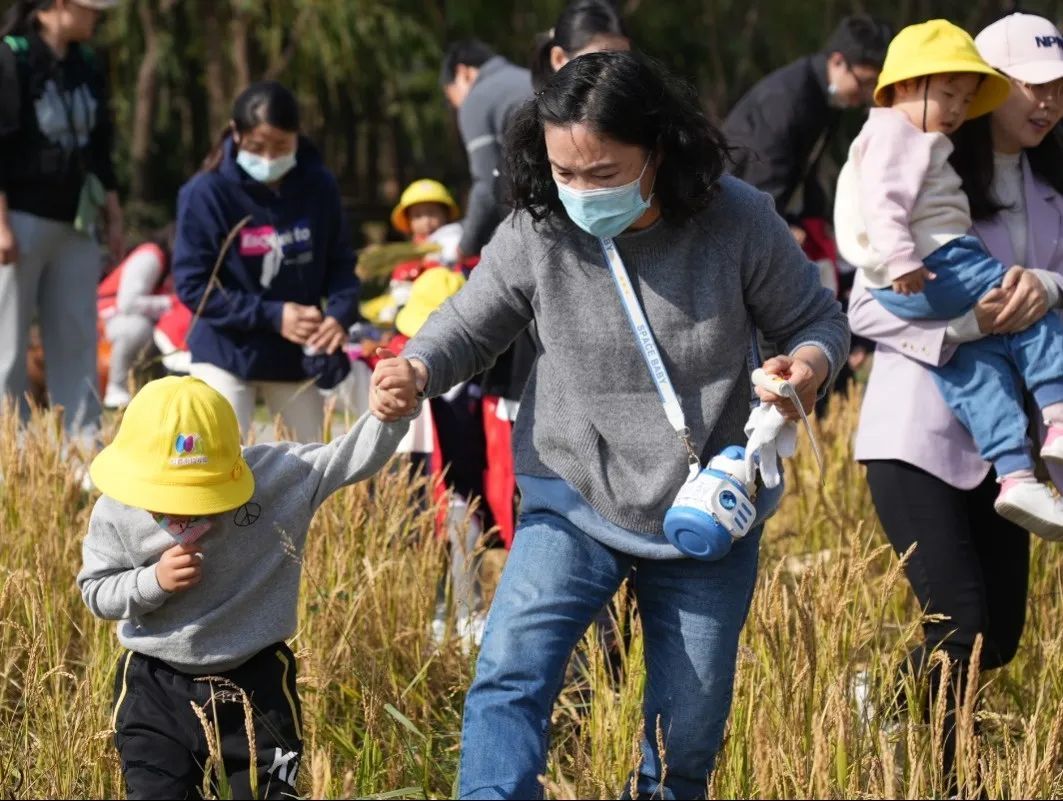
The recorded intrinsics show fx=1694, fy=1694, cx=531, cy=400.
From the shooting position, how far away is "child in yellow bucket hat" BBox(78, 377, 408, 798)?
9.12 feet

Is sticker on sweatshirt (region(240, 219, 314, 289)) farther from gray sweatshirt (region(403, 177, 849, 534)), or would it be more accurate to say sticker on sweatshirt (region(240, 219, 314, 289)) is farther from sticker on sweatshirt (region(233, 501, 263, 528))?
gray sweatshirt (region(403, 177, 849, 534))

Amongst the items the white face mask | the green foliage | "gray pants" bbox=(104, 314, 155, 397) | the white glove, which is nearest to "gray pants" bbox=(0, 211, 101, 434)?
"gray pants" bbox=(104, 314, 155, 397)

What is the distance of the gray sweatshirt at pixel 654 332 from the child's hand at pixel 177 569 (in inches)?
18.5

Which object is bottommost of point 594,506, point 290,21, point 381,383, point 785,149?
point 594,506

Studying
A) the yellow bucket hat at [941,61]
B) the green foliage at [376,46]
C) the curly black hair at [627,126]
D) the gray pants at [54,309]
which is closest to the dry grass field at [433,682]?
the curly black hair at [627,126]

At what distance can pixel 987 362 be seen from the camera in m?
3.39

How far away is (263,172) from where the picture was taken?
16.2 ft

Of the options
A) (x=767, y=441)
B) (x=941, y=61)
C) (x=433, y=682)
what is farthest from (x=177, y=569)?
(x=941, y=61)

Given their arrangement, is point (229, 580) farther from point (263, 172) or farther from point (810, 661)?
point (263, 172)

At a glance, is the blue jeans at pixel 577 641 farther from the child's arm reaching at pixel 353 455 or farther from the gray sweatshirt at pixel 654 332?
the child's arm reaching at pixel 353 455

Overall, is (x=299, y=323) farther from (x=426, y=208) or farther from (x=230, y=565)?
(x=426, y=208)

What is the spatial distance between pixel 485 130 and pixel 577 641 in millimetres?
2947

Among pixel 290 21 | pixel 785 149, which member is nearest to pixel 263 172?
pixel 785 149

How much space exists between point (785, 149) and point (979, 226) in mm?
2506
